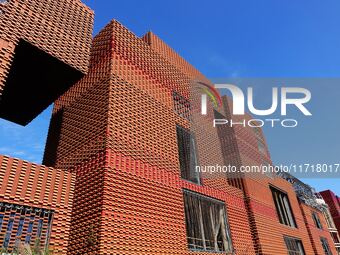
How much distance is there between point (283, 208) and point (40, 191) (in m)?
17.6

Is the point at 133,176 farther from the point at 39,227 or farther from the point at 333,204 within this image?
the point at 333,204

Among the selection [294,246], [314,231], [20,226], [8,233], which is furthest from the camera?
[314,231]

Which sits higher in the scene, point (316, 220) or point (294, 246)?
point (316, 220)

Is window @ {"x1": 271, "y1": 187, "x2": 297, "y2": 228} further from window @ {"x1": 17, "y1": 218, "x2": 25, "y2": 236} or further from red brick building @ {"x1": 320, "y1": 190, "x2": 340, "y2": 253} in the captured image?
red brick building @ {"x1": 320, "y1": 190, "x2": 340, "y2": 253}

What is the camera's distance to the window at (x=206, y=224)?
35.4 feet

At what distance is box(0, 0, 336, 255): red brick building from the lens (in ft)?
25.8

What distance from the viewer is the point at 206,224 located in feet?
38.3

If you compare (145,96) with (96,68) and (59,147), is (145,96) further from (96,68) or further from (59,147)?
(59,147)

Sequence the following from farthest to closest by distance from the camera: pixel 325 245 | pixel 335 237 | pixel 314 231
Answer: pixel 335 237, pixel 325 245, pixel 314 231

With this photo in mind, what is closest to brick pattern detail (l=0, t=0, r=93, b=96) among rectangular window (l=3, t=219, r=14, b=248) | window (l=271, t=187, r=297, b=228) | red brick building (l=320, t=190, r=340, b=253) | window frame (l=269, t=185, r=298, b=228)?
rectangular window (l=3, t=219, r=14, b=248)

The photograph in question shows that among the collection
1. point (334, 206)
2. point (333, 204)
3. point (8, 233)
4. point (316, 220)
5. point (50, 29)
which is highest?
point (333, 204)

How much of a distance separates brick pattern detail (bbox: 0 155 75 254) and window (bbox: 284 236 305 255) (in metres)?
14.3

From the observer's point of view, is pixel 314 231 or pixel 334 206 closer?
pixel 314 231

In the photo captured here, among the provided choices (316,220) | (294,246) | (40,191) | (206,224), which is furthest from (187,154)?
(316,220)
